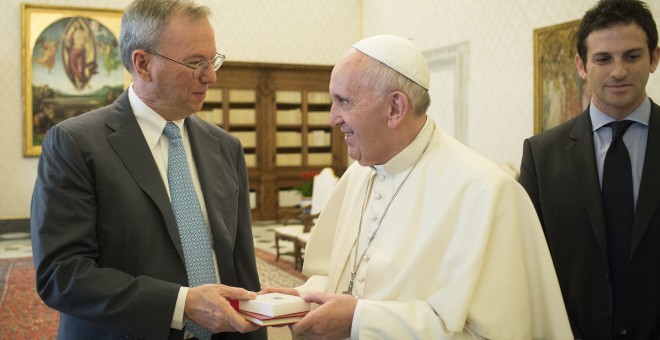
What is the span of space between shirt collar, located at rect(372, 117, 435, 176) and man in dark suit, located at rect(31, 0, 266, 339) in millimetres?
584

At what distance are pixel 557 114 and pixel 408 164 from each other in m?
6.65

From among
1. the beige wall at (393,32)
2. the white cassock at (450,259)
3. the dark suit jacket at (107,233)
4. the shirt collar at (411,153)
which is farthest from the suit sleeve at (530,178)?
the beige wall at (393,32)

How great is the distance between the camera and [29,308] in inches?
251

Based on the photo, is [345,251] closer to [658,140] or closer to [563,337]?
[563,337]

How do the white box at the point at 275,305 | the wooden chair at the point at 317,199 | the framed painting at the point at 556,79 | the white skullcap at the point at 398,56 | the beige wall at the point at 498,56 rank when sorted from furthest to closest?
the wooden chair at the point at 317,199, the beige wall at the point at 498,56, the framed painting at the point at 556,79, the white skullcap at the point at 398,56, the white box at the point at 275,305

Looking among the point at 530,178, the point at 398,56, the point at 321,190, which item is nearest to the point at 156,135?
the point at 398,56

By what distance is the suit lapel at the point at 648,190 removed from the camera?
2229 millimetres

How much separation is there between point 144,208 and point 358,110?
737 mm

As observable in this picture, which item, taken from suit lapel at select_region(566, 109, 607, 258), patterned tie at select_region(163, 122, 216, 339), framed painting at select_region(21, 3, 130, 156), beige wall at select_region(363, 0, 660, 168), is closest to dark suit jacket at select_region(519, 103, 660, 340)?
suit lapel at select_region(566, 109, 607, 258)

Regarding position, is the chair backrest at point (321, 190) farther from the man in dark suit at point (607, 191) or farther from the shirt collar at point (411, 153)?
the shirt collar at point (411, 153)

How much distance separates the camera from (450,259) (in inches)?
78.0

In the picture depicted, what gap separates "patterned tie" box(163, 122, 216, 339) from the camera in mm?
2137

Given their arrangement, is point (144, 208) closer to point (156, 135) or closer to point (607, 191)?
point (156, 135)

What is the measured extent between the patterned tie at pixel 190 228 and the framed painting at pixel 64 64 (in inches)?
401
